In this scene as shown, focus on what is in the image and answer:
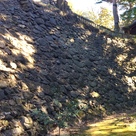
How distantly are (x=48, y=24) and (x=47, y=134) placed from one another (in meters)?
7.30

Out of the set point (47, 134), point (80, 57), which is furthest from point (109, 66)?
point (47, 134)

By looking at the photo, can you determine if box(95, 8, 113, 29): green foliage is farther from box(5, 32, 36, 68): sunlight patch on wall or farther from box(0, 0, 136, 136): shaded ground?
box(5, 32, 36, 68): sunlight patch on wall

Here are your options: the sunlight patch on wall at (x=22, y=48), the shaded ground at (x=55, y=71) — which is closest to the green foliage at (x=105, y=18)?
the shaded ground at (x=55, y=71)

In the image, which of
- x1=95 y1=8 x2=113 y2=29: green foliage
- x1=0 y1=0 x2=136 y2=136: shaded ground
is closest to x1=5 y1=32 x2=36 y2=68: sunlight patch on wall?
x1=0 y1=0 x2=136 y2=136: shaded ground

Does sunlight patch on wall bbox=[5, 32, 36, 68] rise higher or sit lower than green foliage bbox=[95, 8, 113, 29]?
lower

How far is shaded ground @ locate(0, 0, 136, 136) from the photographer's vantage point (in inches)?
304

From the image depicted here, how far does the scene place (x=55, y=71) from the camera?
10664 mm

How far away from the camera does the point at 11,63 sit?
8766 millimetres

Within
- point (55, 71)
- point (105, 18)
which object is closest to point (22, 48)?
point (55, 71)

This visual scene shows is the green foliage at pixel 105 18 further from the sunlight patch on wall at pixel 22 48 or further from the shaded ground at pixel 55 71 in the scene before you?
the sunlight patch on wall at pixel 22 48

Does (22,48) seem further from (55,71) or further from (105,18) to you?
(105,18)

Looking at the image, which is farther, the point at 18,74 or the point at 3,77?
the point at 18,74

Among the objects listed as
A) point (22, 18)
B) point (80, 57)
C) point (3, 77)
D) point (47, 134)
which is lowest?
point (47, 134)

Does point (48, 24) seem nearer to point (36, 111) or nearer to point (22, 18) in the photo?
point (22, 18)
